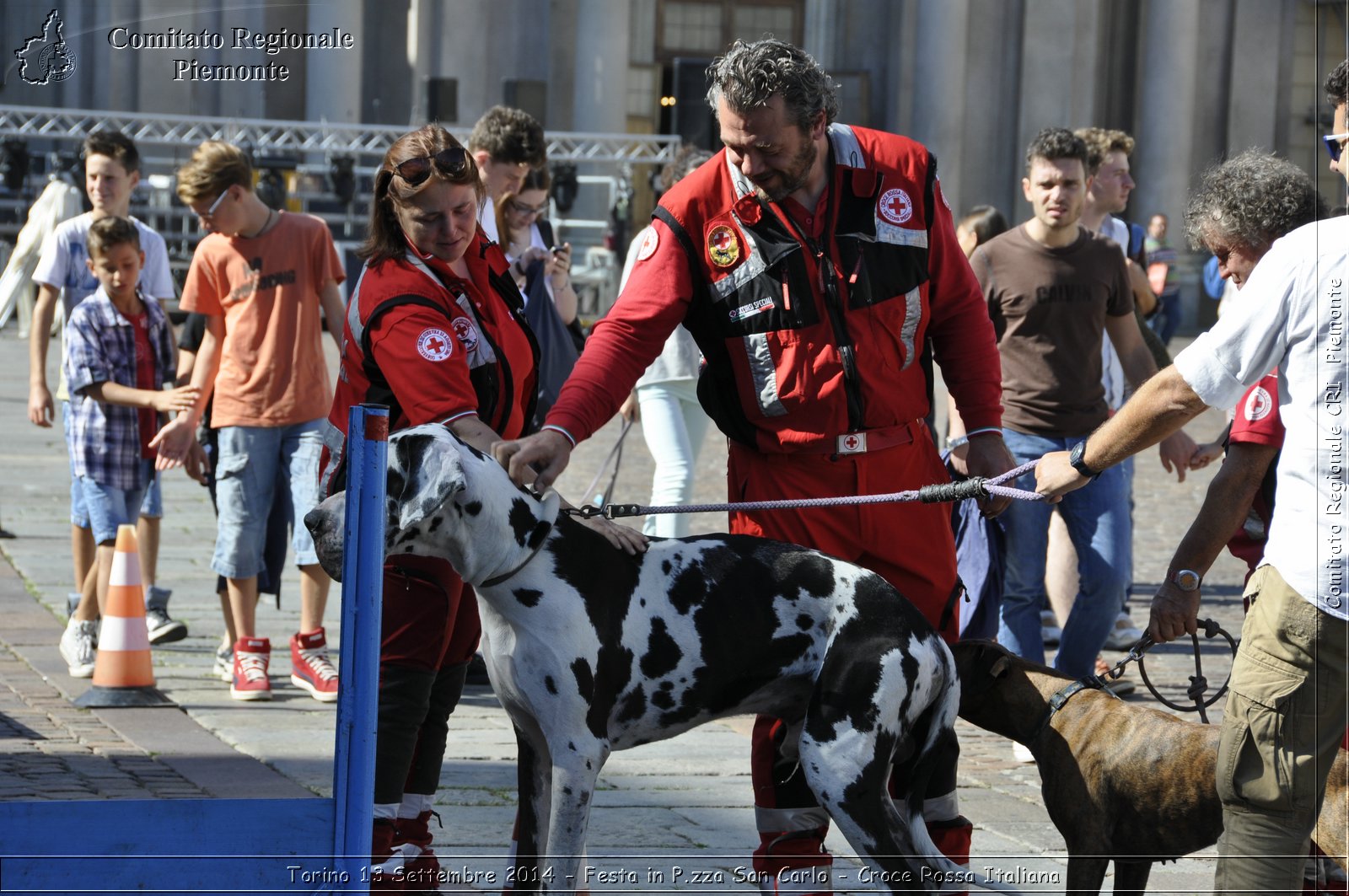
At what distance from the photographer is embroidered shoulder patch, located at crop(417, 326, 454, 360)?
13.2 feet

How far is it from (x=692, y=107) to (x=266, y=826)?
19.3 m

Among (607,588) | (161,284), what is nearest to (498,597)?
(607,588)

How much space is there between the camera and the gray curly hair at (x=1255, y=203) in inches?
166

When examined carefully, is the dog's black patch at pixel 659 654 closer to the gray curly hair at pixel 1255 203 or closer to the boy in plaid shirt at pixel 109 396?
the gray curly hair at pixel 1255 203

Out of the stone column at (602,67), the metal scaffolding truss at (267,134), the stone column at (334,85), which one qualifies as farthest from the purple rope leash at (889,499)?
the stone column at (602,67)

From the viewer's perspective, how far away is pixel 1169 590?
4137mm

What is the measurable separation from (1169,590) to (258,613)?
559 centimetres

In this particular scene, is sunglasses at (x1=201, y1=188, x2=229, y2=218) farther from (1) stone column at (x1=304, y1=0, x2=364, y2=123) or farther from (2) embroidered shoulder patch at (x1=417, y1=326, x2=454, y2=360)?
(1) stone column at (x1=304, y1=0, x2=364, y2=123)

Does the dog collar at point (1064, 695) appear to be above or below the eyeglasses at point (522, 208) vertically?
below

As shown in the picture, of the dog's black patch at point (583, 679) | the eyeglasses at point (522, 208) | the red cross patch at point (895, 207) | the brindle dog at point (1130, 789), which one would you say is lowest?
the brindle dog at point (1130, 789)

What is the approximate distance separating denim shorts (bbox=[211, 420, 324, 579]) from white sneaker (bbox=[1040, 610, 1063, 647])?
3446mm

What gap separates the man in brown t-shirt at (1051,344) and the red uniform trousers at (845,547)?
8.05 feet

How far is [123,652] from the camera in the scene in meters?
6.73

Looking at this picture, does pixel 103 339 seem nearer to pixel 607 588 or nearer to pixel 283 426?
pixel 283 426
